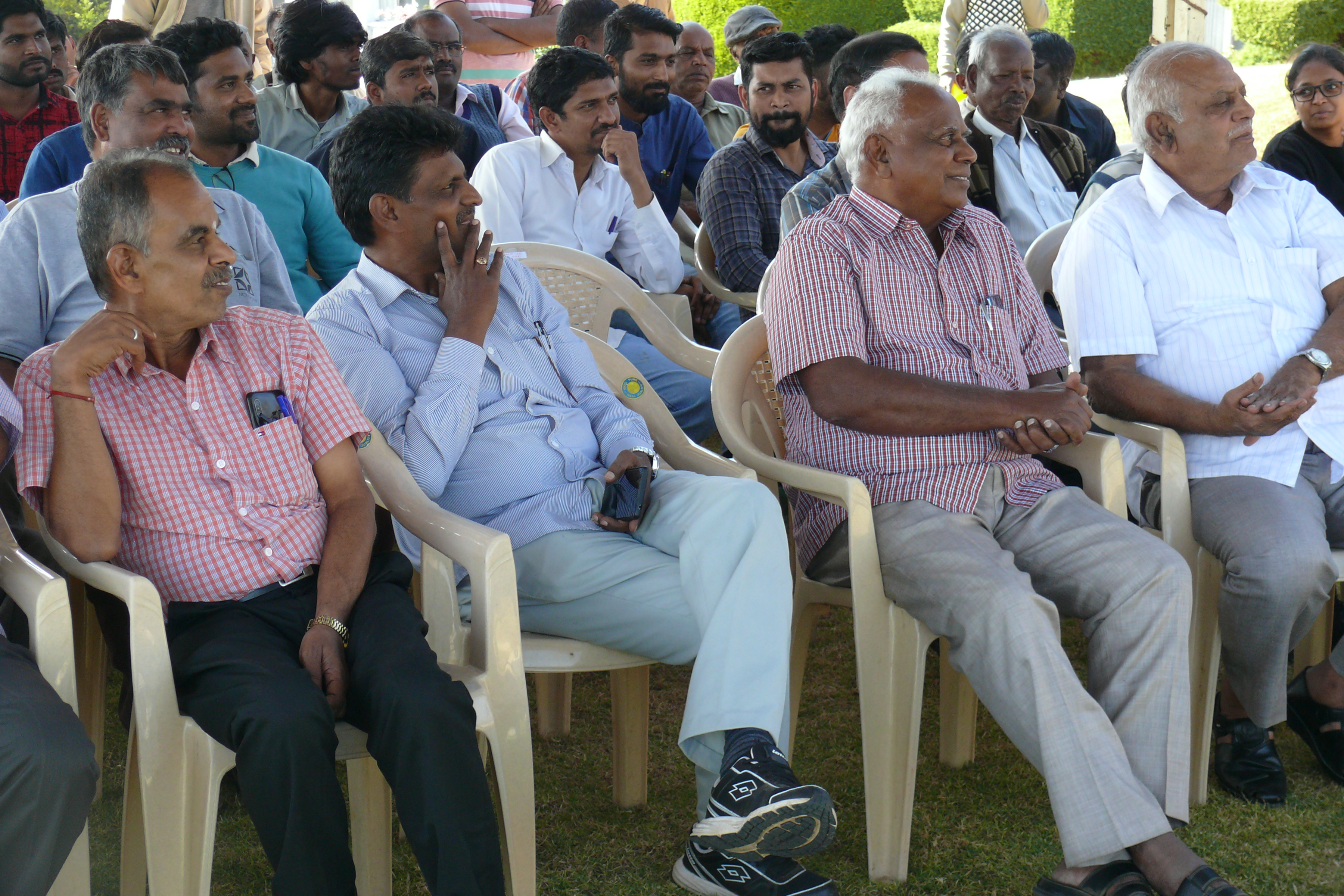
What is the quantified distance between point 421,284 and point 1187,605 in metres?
1.61

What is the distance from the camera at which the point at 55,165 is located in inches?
129

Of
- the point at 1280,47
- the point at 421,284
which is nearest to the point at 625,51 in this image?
the point at 421,284

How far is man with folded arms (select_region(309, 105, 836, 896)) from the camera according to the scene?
6.91 ft

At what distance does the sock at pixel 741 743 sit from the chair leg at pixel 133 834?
0.91m

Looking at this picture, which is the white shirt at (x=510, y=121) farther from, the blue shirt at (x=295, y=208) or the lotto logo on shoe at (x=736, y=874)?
the lotto logo on shoe at (x=736, y=874)

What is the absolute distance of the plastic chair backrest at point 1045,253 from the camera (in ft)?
12.0

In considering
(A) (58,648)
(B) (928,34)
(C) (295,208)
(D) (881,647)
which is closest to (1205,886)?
A: (D) (881,647)

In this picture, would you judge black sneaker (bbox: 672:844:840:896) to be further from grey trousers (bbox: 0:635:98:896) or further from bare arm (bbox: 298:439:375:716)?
grey trousers (bbox: 0:635:98:896)

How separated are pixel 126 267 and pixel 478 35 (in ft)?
15.8

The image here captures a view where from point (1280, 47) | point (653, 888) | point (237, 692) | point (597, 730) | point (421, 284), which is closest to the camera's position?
point (237, 692)

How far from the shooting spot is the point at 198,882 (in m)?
1.81

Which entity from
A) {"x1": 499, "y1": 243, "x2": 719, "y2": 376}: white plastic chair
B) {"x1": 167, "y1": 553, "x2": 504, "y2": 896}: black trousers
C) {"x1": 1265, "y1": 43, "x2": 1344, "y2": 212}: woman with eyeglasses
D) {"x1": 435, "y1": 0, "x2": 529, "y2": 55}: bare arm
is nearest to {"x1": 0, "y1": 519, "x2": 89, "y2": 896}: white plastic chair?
{"x1": 167, "y1": 553, "x2": 504, "y2": 896}: black trousers

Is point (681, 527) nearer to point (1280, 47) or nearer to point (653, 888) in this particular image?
point (653, 888)

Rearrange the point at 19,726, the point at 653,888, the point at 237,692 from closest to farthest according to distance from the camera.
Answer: the point at 19,726 < the point at 237,692 < the point at 653,888
